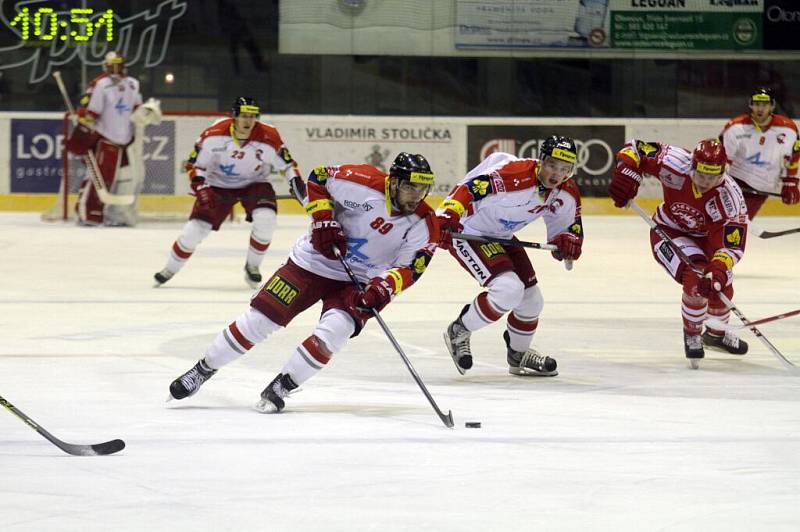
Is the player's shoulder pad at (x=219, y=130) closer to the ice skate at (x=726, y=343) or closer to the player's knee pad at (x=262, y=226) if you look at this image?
the player's knee pad at (x=262, y=226)

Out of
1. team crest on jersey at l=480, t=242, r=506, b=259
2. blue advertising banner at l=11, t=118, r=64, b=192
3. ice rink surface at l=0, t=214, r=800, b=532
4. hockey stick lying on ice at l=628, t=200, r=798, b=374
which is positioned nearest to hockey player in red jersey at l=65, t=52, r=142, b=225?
blue advertising banner at l=11, t=118, r=64, b=192

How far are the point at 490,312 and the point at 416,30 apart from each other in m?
9.15

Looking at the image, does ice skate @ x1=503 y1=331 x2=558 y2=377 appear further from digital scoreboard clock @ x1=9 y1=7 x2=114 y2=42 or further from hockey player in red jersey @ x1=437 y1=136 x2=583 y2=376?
digital scoreboard clock @ x1=9 y1=7 x2=114 y2=42

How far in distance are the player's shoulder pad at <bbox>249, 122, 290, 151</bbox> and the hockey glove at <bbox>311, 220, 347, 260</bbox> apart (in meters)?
3.82

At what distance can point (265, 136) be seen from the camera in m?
8.30

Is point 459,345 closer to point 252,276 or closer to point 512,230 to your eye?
point 512,230

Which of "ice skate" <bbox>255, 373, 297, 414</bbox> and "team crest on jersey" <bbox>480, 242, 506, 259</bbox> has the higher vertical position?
"team crest on jersey" <bbox>480, 242, 506, 259</bbox>

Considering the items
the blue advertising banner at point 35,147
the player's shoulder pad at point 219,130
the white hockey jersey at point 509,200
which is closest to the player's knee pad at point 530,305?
the white hockey jersey at point 509,200

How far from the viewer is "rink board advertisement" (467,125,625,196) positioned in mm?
13070

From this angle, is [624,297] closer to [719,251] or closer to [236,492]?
[719,251]

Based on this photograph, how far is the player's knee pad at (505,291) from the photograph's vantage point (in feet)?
17.4

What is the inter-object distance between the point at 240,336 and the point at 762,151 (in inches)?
214

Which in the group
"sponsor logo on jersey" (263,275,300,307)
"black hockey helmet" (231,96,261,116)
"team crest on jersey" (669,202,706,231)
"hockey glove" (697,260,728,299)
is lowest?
"hockey glove" (697,260,728,299)

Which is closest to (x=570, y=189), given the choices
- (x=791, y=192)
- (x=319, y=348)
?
(x=319, y=348)
